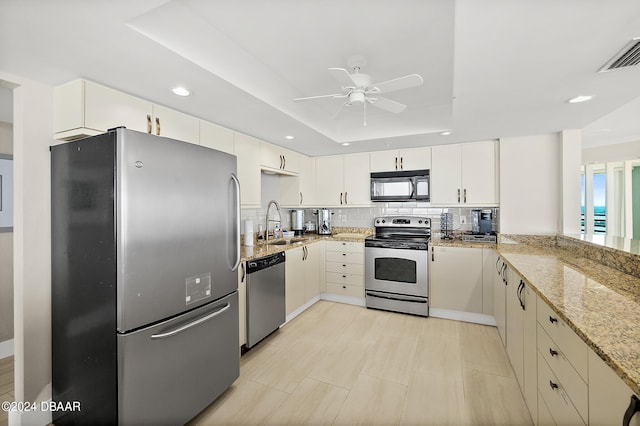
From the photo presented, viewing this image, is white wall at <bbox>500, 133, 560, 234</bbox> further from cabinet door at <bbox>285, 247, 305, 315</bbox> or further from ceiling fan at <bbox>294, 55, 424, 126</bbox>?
cabinet door at <bbox>285, 247, 305, 315</bbox>

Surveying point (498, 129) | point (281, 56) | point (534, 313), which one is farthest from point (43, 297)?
point (498, 129)

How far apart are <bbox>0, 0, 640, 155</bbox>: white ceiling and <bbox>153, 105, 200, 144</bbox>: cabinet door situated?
10 cm

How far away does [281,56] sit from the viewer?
183 centimetres

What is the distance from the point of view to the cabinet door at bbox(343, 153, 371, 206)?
13.5 feet

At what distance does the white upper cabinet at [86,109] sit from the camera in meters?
1.71

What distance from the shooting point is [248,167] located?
3066mm

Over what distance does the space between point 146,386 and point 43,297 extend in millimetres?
990

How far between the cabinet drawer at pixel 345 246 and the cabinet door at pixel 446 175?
1.17m

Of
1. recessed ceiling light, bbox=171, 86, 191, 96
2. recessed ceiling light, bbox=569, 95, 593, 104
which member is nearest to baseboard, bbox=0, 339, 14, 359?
recessed ceiling light, bbox=171, 86, 191, 96

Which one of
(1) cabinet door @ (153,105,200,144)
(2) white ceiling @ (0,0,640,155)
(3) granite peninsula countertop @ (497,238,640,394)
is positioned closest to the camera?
(3) granite peninsula countertop @ (497,238,640,394)

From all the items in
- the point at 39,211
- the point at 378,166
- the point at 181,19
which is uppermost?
the point at 181,19

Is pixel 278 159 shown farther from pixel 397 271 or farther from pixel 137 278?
pixel 137 278

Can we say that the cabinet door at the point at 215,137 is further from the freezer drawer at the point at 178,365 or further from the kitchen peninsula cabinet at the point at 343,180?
the kitchen peninsula cabinet at the point at 343,180

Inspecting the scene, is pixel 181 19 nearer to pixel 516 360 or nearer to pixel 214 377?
pixel 214 377
